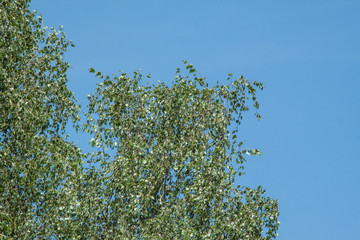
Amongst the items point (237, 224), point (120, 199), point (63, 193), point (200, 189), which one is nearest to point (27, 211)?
point (63, 193)

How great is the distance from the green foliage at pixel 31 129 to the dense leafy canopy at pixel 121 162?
0.03 metres

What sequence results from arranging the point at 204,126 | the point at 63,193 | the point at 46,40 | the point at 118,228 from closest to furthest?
the point at 118,228 → the point at 63,193 → the point at 204,126 → the point at 46,40

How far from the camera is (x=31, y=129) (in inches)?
697

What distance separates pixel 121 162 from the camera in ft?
55.2

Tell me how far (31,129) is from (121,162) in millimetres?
3182

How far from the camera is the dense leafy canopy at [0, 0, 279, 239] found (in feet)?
53.1

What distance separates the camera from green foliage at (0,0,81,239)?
16.4 meters

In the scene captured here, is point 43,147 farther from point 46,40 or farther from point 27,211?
point 46,40

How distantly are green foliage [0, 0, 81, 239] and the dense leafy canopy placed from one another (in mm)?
35

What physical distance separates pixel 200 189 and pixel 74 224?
146 inches

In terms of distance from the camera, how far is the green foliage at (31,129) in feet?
53.8

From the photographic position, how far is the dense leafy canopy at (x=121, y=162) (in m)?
16.2

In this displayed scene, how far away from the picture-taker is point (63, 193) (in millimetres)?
16938

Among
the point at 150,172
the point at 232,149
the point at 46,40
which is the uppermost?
the point at 46,40
